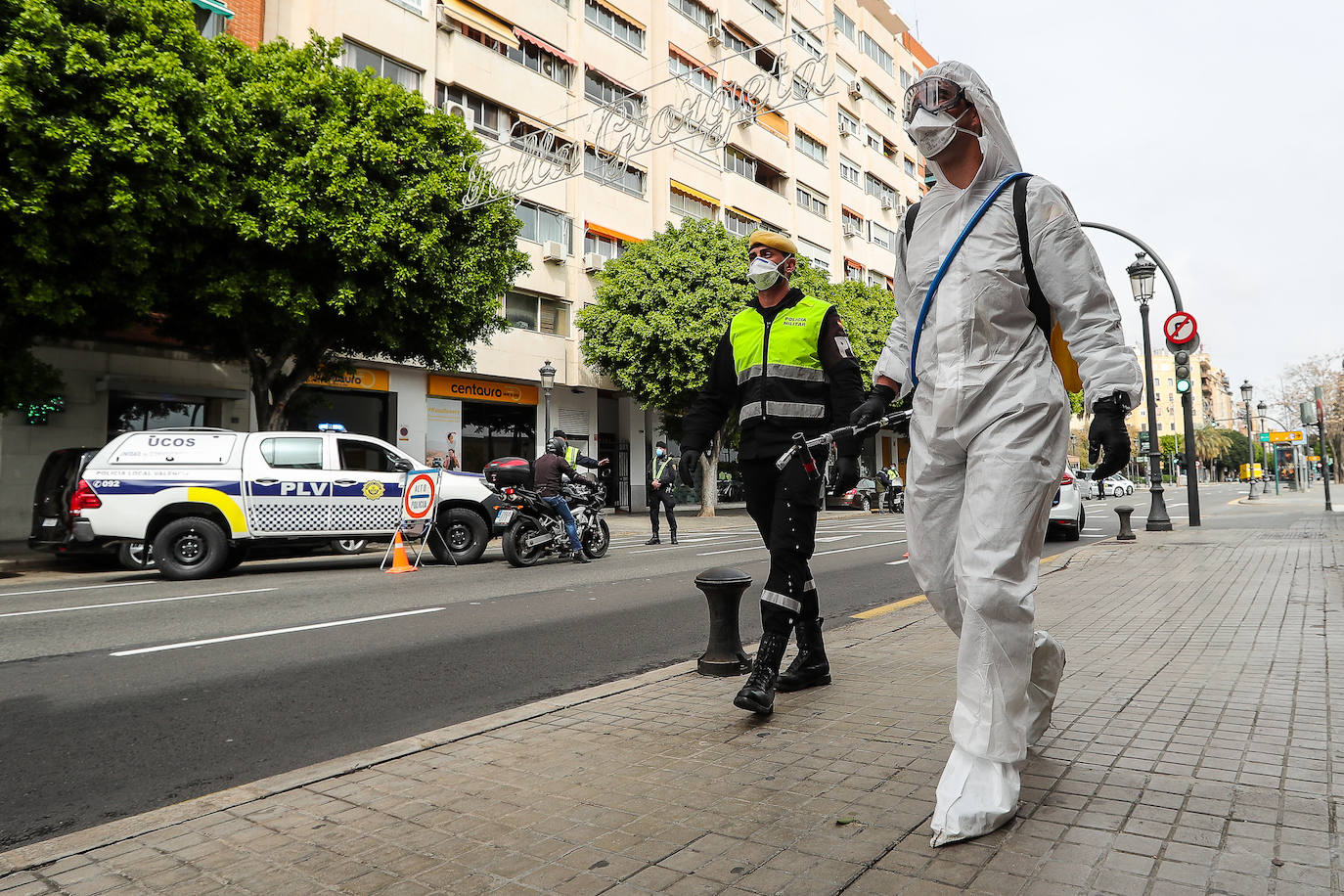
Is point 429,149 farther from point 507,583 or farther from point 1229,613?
point 1229,613

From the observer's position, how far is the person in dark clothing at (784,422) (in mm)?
3848

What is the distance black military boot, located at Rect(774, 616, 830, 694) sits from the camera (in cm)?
420

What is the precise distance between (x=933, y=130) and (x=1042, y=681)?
1866mm

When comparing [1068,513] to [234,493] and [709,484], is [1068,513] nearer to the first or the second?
[234,493]

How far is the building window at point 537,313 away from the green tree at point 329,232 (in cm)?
793

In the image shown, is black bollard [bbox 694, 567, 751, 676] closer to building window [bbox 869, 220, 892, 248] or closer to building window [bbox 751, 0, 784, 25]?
building window [bbox 751, 0, 784, 25]

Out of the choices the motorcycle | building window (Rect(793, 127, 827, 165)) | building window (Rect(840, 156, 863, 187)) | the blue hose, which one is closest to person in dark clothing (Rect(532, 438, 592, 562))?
the motorcycle

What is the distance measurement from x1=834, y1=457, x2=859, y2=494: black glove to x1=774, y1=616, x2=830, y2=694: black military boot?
897 millimetres

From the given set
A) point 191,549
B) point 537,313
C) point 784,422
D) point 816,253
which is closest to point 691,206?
point 537,313

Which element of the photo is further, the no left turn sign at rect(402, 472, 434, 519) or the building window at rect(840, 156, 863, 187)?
the building window at rect(840, 156, 863, 187)

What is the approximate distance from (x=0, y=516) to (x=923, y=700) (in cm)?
1919

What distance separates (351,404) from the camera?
75.7 feet

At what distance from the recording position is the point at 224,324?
51.9 ft

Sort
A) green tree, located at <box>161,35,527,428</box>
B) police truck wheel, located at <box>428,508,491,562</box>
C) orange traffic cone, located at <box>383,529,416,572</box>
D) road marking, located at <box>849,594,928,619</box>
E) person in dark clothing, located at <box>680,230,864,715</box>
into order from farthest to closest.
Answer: green tree, located at <box>161,35,527,428</box>
police truck wheel, located at <box>428,508,491,562</box>
orange traffic cone, located at <box>383,529,416,572</box>
road marking, located at <box>849,594,928,619</box>
person in dark clothing, located at <box>680,230,864,715</box>
